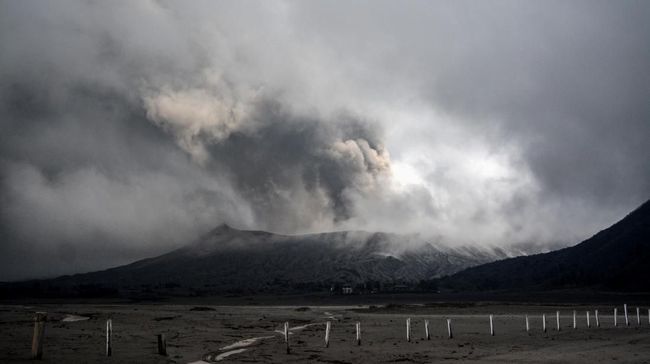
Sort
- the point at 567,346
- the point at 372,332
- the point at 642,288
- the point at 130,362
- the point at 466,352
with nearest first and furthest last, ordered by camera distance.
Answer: the point at 130,362, the point at 466,352, the point at 567,346, the point at 372,332, the point at 642,288

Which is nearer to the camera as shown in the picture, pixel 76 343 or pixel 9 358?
pixel 9 358

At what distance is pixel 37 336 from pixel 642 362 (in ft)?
108

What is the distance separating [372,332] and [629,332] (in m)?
24.5

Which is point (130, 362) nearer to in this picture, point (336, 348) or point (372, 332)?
point (336, 348)

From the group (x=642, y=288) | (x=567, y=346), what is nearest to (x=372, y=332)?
(x=567, y=346)

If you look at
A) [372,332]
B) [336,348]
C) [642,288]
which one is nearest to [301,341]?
[336,348]

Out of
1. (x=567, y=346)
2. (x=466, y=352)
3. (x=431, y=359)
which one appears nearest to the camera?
(x=431, y=359)

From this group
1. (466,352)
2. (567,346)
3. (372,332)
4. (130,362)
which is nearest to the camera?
(130,362)

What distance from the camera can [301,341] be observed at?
157ft

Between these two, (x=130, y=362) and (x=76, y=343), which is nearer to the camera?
(x=130, y=362)

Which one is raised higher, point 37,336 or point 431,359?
point 37,336

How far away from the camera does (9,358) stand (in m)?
29.7

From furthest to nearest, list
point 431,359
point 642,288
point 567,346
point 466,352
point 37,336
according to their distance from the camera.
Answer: point 642,288 < point 567,346 < point 466,352 < point 431,359 < point 37,336

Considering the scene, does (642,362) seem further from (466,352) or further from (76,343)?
(76,343)
